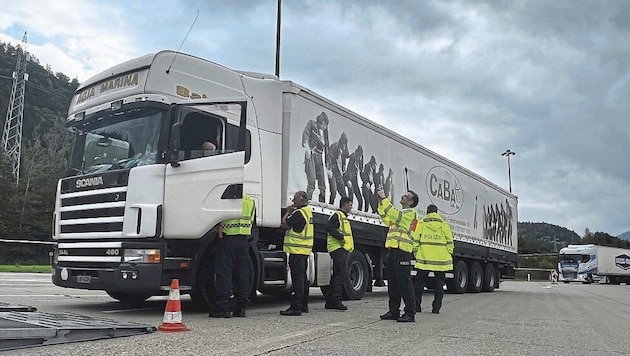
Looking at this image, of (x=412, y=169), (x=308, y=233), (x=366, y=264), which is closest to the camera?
(x=308, y=233)

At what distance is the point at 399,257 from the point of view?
8.34 meters

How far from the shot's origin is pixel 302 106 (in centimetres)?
996

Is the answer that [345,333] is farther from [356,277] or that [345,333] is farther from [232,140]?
[356,277]

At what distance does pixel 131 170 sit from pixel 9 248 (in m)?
26.8

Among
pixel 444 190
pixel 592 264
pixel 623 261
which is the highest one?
pixel 444 190

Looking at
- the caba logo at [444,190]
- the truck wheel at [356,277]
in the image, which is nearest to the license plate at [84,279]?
the truck wheel at [356,277]

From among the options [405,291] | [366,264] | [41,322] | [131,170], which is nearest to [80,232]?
[131,170]

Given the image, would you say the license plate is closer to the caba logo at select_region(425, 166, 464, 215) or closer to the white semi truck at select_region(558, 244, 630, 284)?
the caba logo at select_region(425, 166, 464, 215)

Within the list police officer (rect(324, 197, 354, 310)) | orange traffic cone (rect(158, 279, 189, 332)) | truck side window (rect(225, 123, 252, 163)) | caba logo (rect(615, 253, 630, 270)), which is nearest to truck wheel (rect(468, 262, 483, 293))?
police officer (rect(324, 197, 354, 310))

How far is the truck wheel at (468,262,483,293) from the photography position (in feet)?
55.9

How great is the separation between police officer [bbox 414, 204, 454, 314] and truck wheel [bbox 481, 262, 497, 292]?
9.01 metres

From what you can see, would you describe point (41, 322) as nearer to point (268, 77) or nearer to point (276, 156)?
point (276, 156)

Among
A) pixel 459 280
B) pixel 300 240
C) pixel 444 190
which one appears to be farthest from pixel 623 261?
pixel 300 240

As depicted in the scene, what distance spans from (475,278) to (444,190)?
323cm
